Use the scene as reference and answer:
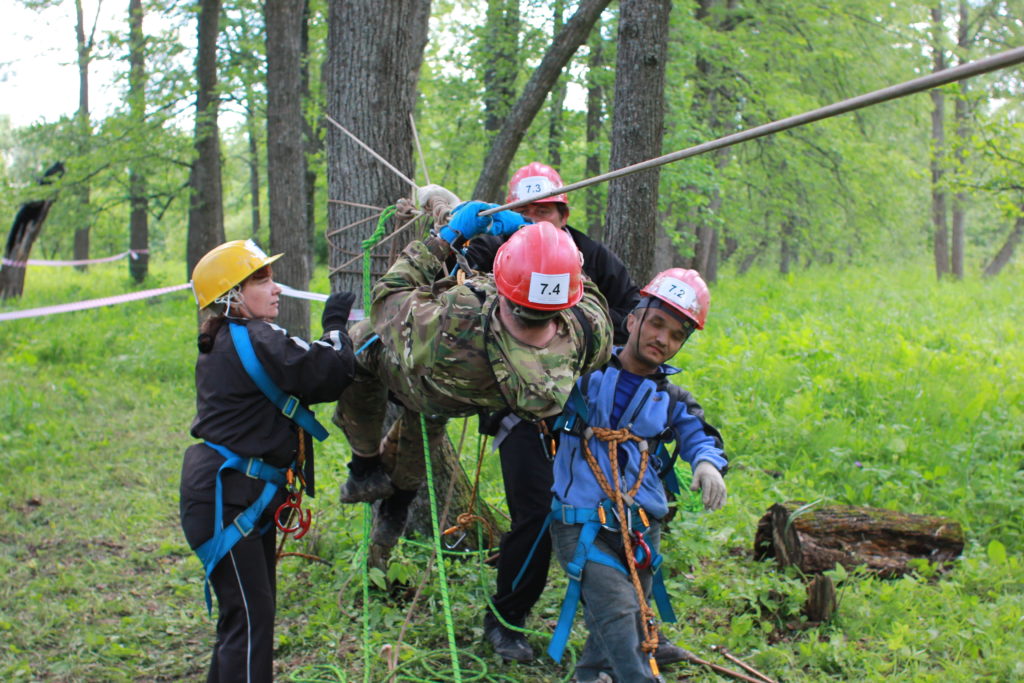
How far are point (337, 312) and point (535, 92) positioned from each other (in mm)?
3692

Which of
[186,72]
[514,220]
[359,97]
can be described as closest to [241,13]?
[186,72]

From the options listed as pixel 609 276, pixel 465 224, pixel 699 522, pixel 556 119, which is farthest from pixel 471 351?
pixel 556 119

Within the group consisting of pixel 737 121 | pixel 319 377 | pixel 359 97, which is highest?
pixel 737 121

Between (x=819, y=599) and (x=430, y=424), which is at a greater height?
(x=430, y=424)

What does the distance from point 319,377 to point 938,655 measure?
322 centimetres

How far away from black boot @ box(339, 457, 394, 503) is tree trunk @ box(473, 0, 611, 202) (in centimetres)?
312

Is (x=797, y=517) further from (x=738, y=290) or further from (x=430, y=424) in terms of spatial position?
(x=738, y=290)

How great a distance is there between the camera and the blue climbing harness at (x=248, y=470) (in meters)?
3.07

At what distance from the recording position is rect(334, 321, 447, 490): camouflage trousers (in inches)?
138

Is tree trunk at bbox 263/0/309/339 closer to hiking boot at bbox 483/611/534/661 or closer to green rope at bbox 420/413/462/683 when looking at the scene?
hiking boot at bbox 483/611/534/661

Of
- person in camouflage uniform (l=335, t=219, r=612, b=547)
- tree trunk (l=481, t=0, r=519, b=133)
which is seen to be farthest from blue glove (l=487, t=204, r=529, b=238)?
tree trunk (l=481, t=0, r=519, b=133)

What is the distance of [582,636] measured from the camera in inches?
159

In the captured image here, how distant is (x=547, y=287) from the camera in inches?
104

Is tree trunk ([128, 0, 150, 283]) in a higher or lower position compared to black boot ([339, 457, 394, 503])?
higher
